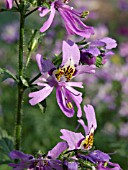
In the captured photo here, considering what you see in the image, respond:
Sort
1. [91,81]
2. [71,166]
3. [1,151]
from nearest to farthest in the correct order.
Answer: [71,166] → [1,151] → [91,81]

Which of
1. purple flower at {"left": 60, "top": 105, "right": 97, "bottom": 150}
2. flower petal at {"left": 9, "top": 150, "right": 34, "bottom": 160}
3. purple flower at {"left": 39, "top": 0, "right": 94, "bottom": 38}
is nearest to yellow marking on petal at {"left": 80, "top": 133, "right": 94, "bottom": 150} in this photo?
purple flower at {"left": 60, "top": 105, "right": 97, "bottom": 150}

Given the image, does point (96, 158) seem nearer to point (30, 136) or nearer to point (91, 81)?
point (30, 136)

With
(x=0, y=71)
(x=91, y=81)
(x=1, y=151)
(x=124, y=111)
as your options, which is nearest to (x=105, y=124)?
(x=124, y=111)

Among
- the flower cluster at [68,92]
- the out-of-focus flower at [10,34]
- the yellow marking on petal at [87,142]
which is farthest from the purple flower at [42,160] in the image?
the out-of-focus flower at [10,34]

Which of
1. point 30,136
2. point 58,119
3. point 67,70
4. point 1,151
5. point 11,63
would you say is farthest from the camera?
point 11,63

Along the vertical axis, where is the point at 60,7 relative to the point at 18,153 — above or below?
above

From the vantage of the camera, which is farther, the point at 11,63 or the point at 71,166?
the point at 11,63

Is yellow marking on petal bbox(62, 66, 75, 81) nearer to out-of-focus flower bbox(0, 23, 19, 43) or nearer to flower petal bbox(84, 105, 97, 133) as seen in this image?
flower petal bbox(84, 105, 97, 133)

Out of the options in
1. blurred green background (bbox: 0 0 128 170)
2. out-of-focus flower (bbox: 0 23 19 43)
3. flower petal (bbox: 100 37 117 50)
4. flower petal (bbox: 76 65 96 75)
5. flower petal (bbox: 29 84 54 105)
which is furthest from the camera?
out-of-focus flower (bbox: 0 23 19 43)
